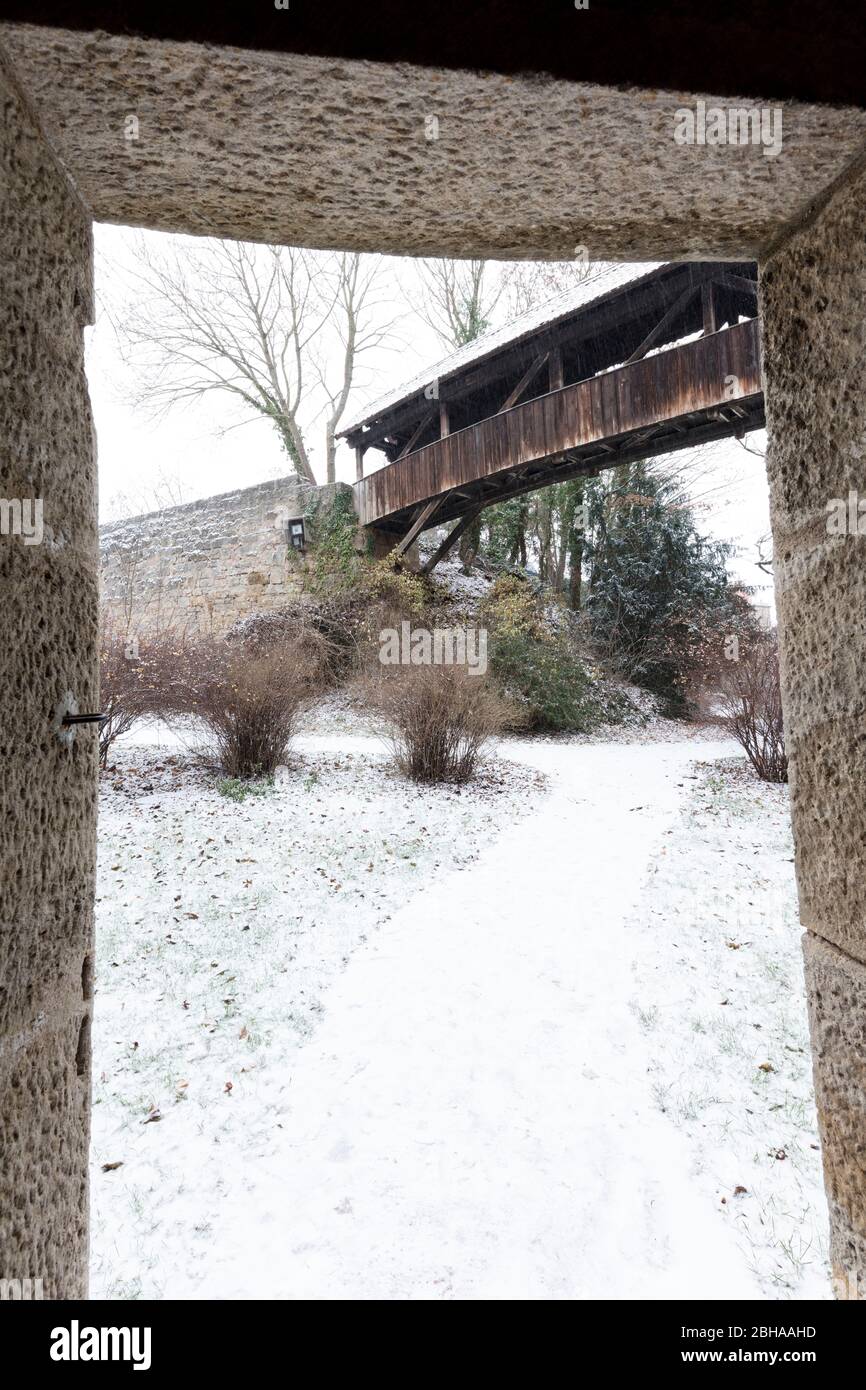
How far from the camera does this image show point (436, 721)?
625 centimetres

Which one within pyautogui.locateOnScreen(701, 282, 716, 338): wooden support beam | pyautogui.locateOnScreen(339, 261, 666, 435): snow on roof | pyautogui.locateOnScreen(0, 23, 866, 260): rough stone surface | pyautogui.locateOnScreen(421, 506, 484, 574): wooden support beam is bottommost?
pyautogui.locateOnScreen(0, 23, 866, 260): rough stone surface

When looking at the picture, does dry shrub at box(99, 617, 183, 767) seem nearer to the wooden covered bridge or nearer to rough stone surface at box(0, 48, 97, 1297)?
rough stone surface at box(0, 48, 97, 1297)

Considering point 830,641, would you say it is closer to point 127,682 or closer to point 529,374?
point 127,682

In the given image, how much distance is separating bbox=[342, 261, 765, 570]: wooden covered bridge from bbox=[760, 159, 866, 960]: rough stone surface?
5.96m

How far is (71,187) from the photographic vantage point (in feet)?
3.12

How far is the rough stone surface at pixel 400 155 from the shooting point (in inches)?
30.3

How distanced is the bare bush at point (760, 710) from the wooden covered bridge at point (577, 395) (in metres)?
2.74

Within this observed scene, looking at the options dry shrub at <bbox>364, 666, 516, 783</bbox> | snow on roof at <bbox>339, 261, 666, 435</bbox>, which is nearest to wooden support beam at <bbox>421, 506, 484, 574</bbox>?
snow on roof at <bbox>339, 261, 666, 435</bbox>

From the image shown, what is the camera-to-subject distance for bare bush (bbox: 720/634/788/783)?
649 centimetres

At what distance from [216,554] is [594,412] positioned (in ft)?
23.4

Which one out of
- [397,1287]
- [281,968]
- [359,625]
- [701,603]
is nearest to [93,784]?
[397,1287]

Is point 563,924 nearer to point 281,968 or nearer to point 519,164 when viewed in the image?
point 281,968

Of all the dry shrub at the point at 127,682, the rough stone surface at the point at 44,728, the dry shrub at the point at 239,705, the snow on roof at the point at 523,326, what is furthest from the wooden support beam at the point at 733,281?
the rough stone surface at the point at 44,728

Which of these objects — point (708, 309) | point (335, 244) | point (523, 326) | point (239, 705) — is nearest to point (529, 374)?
point (523, 326)
